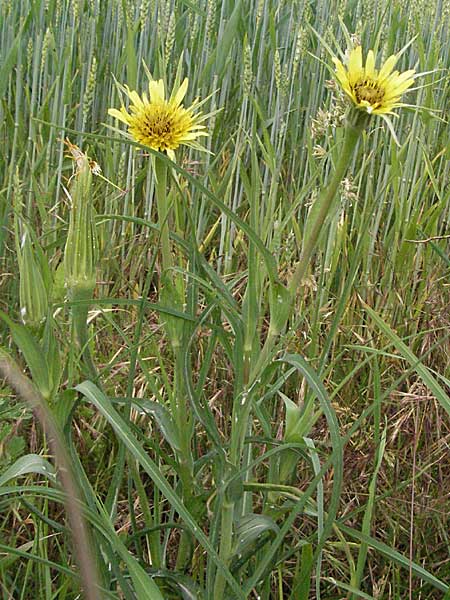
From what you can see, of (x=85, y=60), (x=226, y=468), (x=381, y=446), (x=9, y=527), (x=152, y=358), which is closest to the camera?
(x=226, y=468)

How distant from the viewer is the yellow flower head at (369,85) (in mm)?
591

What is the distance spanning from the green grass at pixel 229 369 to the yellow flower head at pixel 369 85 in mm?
19

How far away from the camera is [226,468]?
2.19 feet

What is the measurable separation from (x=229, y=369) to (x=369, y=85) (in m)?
0.53

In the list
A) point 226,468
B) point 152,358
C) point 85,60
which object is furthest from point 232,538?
point 85,60

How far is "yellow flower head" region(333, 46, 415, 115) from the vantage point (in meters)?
0.59

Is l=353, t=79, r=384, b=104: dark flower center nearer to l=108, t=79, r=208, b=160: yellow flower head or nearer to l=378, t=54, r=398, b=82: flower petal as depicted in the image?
l=378, t=54, r=398, b=82: flower petal

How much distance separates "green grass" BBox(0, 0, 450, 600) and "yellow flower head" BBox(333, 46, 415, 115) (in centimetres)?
2

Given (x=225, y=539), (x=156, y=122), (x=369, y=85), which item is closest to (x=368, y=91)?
(x=369, y=85)

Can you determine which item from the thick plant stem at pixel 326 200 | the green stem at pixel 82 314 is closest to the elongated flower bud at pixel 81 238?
the green stem at pixel 82 314

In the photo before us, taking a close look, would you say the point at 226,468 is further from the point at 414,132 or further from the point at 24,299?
the point at 414,132

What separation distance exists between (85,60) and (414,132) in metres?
0.68

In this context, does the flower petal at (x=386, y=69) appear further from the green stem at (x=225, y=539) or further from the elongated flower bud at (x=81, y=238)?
the green stem at (x=225, y=539)

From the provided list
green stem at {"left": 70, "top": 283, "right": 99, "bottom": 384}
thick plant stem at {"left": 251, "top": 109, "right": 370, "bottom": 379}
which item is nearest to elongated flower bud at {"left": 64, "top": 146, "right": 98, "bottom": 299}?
green stem at {"left": 70, "top": 283, "right": 99, "bottom": 384}
